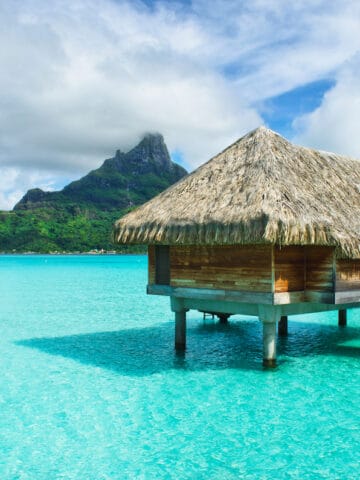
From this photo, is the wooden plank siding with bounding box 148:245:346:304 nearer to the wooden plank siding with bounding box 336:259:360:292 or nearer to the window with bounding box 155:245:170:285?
the wooden plank siding with bounding box 336:259:360:292

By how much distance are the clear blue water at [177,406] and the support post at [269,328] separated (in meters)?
0.33

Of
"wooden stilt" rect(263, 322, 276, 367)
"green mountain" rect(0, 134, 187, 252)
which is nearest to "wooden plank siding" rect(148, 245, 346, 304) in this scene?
"wooden stilt" rect(263, 322, 276, 367)

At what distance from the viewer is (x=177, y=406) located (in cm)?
872

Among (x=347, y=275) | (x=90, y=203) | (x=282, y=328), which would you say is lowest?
(x=282, y=328)

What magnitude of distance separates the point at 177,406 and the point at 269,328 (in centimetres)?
302

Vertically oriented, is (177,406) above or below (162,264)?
below

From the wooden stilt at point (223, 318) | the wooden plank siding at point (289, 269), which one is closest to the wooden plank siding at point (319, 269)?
the wooden plank siding at point (289, 269)

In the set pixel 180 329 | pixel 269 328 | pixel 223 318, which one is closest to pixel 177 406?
pixel 269 328

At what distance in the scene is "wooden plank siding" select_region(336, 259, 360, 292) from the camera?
34.9 ft

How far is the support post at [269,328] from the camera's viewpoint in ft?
34.7

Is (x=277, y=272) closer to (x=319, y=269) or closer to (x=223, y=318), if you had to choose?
(x=319, y=269)

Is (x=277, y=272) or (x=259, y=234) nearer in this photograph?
(x=259, y=234)

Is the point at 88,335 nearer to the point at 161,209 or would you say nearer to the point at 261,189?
the point at 161,209

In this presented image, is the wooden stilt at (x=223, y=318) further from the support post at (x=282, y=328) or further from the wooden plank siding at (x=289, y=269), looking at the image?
the wooden plank siding at (x=289, y=269)
